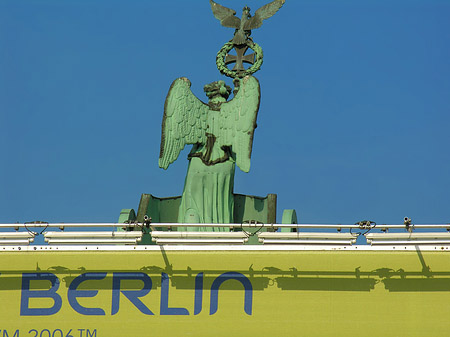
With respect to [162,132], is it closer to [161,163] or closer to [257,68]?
[161,163]

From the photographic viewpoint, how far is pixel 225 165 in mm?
32969

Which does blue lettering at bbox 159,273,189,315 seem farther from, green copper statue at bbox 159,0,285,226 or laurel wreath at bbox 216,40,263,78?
laurel wreath at bbox 216,40,263,78

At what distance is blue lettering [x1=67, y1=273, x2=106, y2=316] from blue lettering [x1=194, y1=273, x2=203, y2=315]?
220 cm

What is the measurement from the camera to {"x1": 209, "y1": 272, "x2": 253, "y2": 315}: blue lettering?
2584cm

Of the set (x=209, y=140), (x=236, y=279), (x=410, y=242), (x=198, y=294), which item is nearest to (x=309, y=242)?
(x=236, y=279)

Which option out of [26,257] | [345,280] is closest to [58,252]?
[26,257]

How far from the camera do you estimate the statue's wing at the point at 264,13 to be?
1415 inches

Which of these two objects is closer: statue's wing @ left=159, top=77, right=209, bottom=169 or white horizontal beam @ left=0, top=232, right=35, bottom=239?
white horizontal beam @ left=0, top=232, right=35, bottom=239

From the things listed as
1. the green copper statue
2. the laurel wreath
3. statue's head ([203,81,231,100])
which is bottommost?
the green copper statue

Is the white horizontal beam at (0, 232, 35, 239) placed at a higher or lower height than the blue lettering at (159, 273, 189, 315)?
higher

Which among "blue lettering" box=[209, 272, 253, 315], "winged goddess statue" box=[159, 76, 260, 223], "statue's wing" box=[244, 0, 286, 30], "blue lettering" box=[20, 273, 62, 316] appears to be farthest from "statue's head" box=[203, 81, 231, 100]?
"blue lettering" box=[20, 273, 62, 316]

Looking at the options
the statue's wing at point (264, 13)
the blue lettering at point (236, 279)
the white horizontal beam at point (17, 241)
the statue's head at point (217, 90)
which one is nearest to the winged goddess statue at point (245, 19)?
the statue's wing at point (264, 13)

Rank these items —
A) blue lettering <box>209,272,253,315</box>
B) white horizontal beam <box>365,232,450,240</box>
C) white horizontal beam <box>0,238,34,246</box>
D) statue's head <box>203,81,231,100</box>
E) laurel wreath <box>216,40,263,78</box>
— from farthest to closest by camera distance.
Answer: laurel wreath <box>216,40,263,78</box>, statue's head <box>203,81,231,100</box>, white horizontal beam <box>0,238,34,246</box>, blue lettering <box>209,272,253,315</box>, white horizontal beam <box>365,232,450,240</box>

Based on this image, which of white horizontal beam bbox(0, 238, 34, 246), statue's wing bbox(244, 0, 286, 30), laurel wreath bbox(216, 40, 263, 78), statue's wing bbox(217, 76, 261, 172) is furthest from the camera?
statue's wing bbox(244, 0, 286, 30)
